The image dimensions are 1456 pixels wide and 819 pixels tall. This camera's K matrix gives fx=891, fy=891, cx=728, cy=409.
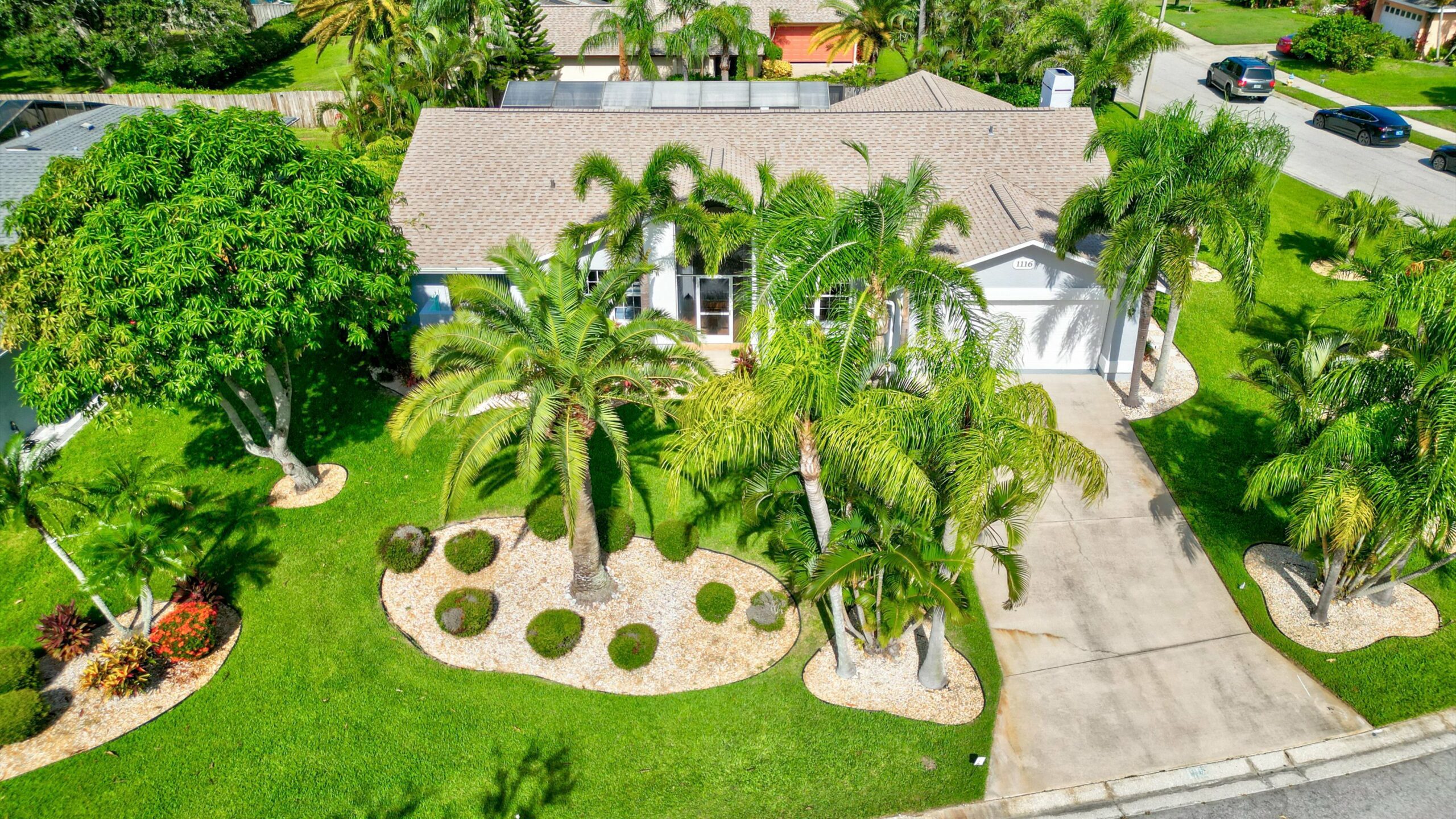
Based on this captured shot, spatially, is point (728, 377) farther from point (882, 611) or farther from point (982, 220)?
point (982, 220)

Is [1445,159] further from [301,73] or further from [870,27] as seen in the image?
[301,73]

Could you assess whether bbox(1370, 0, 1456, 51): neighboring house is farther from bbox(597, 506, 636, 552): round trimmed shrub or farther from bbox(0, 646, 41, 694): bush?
bbox(0, 646, 41, 694): bush

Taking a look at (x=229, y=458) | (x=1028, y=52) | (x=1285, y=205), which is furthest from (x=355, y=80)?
(x=1285, y=205)

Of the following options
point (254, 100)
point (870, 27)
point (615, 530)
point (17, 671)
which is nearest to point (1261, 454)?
Answer: point (615, 530)

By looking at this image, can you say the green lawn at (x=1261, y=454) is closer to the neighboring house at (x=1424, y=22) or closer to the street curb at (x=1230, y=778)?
the street curb at (x=1230, y=778)

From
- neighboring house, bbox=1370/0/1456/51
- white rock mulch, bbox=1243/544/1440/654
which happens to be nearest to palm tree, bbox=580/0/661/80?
white rock mulch, bbox=1243/544/1440/654
